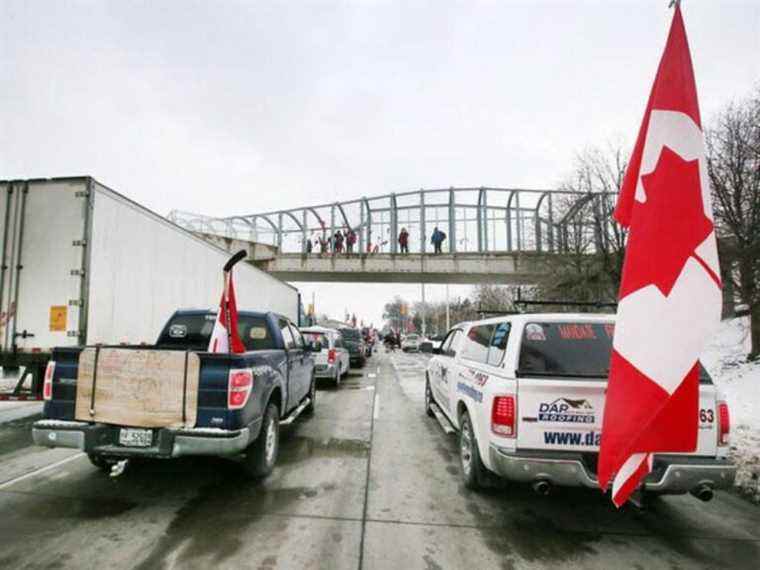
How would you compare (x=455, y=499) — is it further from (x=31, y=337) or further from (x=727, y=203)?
(x=727, y=203)

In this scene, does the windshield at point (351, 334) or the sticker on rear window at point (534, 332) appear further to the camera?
the windshield at point (351, 334)

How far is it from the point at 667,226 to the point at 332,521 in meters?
3.53

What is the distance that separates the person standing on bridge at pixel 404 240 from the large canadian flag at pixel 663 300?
943 inches

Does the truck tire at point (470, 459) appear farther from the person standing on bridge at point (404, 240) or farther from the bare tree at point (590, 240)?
the person standing on bridge at point (404, 240)

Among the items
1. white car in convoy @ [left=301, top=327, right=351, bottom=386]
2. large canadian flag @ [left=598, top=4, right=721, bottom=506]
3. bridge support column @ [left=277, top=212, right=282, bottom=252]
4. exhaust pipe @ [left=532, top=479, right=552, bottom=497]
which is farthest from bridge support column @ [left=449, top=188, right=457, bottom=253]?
large canadian flag @ [left=598, top=4, right=721, bottom=506]

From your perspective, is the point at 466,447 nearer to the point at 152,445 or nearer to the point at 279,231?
the point at 152,445

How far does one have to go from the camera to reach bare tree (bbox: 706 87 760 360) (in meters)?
11.2

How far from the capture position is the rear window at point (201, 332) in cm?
595

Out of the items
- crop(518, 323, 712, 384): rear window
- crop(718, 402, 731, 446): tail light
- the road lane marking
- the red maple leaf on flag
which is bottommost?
the road lane marking

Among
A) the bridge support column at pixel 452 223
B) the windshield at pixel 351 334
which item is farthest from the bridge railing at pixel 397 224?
the windshield at pixel 351 334

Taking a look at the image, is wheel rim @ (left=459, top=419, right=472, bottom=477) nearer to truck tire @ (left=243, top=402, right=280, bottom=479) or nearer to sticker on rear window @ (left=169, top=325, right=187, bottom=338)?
truck tire @ (left=243, top=402, right=280, bottom=479)

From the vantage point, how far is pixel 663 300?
2.48m

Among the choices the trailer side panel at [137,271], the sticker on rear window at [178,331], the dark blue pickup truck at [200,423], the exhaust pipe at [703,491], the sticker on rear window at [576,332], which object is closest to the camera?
the exhaust pipe at [703,491]

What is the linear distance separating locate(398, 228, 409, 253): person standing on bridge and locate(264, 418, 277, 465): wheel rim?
2220 cm
